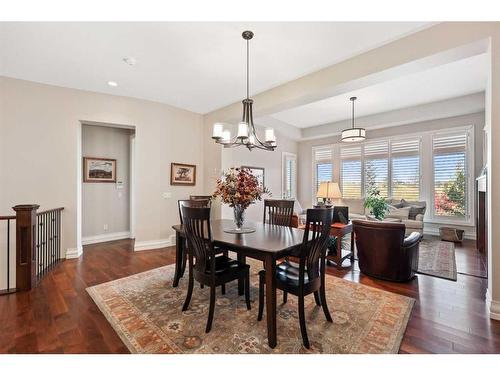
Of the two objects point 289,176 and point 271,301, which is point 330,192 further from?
point 289,176

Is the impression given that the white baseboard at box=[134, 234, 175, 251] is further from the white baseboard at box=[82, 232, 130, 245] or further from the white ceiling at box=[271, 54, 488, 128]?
the white ceiling at box=[271, 54, 488, 128]

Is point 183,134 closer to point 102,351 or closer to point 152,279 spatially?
point 152,279

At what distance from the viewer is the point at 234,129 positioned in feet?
18.2

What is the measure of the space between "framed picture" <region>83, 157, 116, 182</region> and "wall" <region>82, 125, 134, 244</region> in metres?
0.09

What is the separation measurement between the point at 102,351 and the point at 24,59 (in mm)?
3717

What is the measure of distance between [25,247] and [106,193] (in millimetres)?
2589

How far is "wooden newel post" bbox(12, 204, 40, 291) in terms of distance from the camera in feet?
9.46

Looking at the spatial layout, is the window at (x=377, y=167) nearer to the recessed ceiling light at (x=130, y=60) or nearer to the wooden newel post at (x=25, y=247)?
the recessed ceiling light at (x=130, y=60)

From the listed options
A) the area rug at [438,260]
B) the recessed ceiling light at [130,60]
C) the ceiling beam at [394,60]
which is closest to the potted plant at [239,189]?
the ceiling beam at [394,60]

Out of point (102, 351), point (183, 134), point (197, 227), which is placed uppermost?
point (183, 134)

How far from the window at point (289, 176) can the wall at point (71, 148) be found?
3.21 meters

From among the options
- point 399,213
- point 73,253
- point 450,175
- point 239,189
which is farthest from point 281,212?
point 450,175

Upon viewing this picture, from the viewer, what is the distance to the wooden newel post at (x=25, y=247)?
288 centimetres
